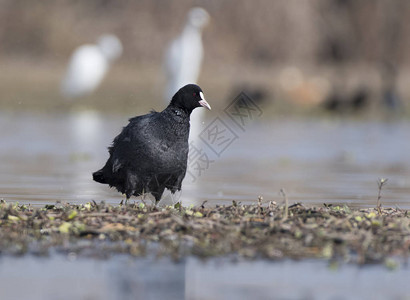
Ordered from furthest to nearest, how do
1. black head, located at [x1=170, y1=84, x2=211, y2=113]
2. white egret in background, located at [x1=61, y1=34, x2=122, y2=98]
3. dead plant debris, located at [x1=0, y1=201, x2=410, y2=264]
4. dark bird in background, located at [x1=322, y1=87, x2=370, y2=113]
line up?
1. dark bird in background, located at [x1=322, y1=87, x2=370, y2=113]
2. white egret in background, located at [x1=61, y1=34, x2=122, y2=98]
3. black head, located at [x1=170, y1=84, x2=211, y2=113]
4. dead plant debris, located at [x1=0, y1=201, x2=410, y2=264]

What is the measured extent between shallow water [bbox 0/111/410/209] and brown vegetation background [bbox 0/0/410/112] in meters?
13.1

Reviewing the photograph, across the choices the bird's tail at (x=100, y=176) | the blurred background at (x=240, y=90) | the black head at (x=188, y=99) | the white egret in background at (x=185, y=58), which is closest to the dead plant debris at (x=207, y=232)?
the bird's tail at (x=100, y=176)

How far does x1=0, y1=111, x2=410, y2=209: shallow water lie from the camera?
11.3 meters

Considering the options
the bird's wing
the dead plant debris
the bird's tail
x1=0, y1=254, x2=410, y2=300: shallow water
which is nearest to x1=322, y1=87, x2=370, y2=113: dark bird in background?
the bird's tail

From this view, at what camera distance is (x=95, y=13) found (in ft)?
129

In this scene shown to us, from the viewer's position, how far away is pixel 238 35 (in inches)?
→ 1572

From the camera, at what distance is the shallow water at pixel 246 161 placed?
445 inches

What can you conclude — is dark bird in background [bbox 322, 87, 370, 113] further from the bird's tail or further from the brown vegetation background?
the bird's tail

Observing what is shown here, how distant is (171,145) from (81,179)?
142 inches

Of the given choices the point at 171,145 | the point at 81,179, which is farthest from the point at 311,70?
the point at 171,145

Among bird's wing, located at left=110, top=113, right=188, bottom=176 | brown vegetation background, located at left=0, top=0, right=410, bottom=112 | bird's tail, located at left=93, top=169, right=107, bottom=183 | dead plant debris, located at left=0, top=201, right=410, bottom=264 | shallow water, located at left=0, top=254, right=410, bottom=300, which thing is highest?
brown vegetation background, located at left=0, top=0, right=410, bottom=112

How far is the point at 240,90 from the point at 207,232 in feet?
70.5

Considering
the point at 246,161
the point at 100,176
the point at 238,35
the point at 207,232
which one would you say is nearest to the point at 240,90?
the point at 238,35

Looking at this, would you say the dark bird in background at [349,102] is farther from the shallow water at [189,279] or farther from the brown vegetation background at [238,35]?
the shallow water at [189,279]
